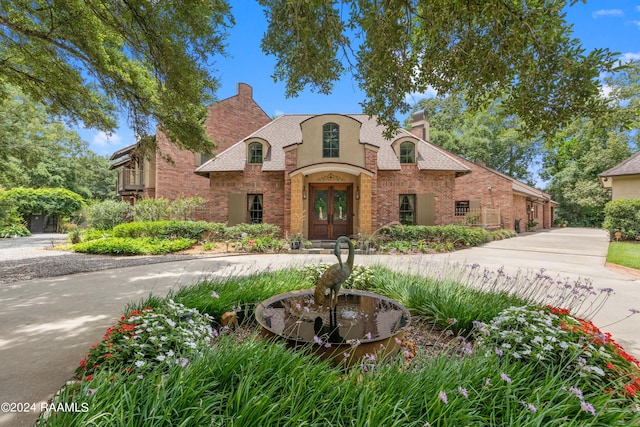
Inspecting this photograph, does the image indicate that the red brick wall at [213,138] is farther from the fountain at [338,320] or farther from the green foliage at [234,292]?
the fountain at [338,320]

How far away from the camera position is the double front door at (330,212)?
1391cm

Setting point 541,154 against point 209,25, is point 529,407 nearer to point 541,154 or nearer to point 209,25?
point 209,25

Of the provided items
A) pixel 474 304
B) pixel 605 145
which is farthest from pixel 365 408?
pixel 605 145

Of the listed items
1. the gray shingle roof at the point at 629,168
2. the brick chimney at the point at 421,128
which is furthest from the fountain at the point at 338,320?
the gray shingle roof at the point at 629,168

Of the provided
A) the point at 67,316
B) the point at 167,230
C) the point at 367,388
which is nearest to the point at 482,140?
the point at 167,230

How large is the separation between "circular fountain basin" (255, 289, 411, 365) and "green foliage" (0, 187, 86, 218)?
93.5ft

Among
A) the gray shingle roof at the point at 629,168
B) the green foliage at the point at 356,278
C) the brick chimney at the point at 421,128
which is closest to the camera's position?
the green foliage at the point at 356,278

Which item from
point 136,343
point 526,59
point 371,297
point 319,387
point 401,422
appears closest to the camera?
point 401,422

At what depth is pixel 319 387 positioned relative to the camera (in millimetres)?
1669

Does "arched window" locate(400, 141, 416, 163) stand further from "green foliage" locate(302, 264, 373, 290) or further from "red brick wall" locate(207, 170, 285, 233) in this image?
"green foliage" locate(302, 264, 373, 290)

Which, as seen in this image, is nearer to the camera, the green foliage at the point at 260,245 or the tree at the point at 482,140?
the green foliage at the point at 260,245

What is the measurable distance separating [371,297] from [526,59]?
11.4ft

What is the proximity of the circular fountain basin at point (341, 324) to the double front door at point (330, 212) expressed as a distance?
33.6 ft

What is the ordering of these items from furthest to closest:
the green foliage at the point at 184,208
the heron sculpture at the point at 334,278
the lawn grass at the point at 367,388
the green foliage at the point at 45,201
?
the green foliage at the point at 45,201 → the green foliage at the point at 184,208 → the heron sculpture at the point at 334,278 → the lawn grass at the point at 367,388
